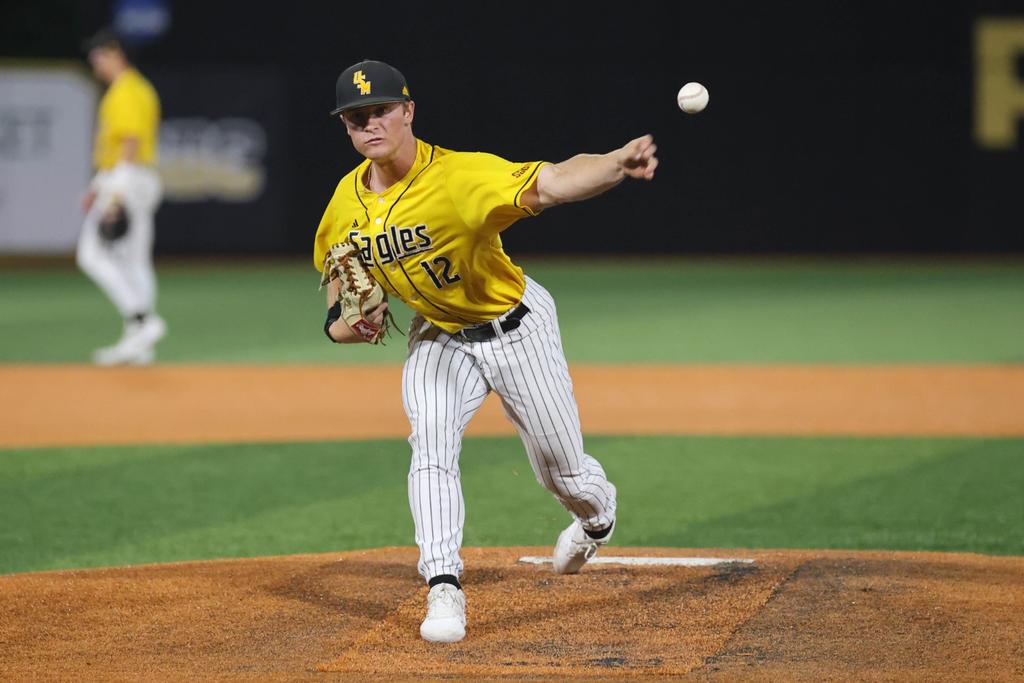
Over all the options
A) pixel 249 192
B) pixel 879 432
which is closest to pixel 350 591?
pixel 879 432

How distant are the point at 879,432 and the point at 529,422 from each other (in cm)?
435

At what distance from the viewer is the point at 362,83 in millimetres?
4461

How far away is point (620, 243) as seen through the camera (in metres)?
20.8

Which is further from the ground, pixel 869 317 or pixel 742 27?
pixel 742 27

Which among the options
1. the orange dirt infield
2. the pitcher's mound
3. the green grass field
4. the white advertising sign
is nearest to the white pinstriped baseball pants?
the pitcher's mound

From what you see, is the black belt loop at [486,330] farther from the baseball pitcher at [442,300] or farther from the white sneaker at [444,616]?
the white sneaker at [444,616]

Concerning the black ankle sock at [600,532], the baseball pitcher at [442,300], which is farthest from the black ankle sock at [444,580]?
the black ankle sock at [600,532]

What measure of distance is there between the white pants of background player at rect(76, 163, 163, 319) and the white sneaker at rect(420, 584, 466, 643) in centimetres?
731

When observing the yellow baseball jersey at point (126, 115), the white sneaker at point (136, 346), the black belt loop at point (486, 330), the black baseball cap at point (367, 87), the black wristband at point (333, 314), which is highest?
the yellow baseball jersey at point (126, 115)

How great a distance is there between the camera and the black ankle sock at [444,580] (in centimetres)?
447

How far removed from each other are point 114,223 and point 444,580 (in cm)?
724

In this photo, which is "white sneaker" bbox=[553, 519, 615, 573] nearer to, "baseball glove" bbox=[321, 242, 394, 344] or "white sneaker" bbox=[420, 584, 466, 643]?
"white sneaker" bbox=[420, 584, 466, 643]

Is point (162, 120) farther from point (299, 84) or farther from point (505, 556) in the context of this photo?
point (505, 556)

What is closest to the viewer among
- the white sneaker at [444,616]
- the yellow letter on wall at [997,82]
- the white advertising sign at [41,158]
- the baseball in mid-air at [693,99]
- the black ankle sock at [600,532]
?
the baseball in mid-air at [693,99]
